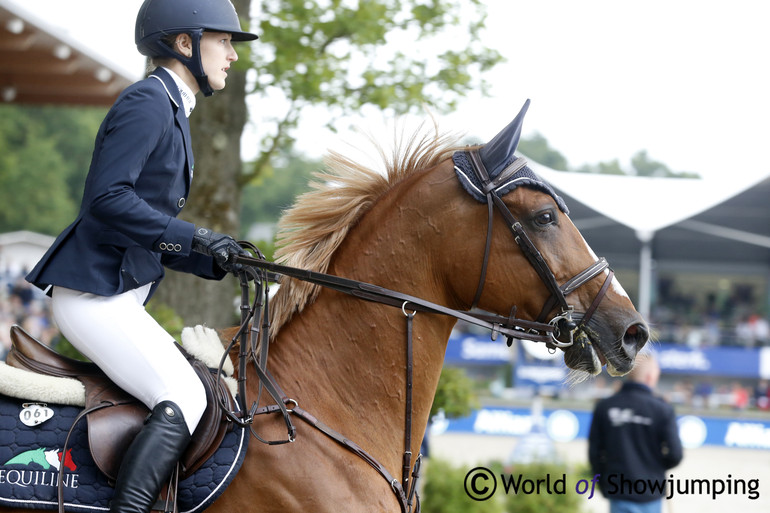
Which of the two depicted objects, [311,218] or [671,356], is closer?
[311,218]

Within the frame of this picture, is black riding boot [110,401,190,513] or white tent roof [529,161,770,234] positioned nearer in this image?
black riding boot [110,401,190,513]

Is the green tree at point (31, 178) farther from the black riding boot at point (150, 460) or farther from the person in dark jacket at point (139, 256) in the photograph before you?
the black riding boot at point (150, 460)

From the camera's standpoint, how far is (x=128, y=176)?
2.30 m

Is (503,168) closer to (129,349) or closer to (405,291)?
(405,291)

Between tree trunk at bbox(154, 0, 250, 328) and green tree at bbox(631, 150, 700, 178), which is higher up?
green tree at bbox(631, 150, 700, 178)

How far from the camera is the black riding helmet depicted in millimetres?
2561

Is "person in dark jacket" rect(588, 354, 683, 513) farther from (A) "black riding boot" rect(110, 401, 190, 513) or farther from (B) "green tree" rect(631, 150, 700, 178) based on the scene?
(B) "green tree" rect(631, 150, 700, 178)

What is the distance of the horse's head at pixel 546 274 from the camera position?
267 cm

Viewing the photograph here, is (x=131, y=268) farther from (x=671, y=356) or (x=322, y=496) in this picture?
(x=671, y=356)

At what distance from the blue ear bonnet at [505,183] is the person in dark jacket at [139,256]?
876 millimetres

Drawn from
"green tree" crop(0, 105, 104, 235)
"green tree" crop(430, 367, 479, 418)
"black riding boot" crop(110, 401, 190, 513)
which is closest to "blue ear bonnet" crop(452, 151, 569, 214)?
"black riding boot" crop(110, 401, 190, 513)

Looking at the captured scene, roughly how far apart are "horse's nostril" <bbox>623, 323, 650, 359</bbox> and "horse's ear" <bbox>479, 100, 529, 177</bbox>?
765 mm

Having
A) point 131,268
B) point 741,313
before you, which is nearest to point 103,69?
point 131,268

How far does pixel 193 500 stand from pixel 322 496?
16.3 inches
